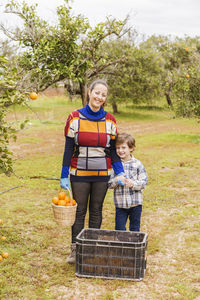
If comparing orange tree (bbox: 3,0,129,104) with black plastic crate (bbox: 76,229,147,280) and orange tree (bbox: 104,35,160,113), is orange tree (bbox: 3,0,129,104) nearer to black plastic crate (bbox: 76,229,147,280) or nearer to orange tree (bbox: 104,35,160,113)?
black plastic crate (bbox: 76,229,147,280)

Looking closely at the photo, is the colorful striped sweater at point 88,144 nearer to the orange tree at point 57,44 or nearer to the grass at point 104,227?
the grass at point 104,227

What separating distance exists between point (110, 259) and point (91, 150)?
3.86ft

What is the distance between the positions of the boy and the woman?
10 centimetres

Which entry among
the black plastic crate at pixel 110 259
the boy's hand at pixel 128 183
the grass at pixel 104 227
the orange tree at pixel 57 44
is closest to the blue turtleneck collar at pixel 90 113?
the grass at pixel 104 227

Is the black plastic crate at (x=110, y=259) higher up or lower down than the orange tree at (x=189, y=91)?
lower down

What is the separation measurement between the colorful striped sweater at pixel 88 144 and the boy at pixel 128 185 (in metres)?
0.15

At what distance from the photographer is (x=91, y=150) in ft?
13.2

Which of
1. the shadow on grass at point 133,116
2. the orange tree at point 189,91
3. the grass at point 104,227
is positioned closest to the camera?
the grass at point 104,227

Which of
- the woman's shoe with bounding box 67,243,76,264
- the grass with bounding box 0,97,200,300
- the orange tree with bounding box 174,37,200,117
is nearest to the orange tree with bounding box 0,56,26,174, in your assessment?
the grass with bounding box 0,97,200,300

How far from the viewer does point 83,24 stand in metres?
7.80

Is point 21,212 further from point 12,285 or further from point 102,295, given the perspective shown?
point 102,295

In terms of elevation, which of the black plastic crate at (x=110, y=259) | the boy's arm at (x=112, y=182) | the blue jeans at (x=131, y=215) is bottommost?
the black plastic crate at (x=110, y=259)

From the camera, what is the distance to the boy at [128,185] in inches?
166

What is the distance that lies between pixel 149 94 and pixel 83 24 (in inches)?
621
